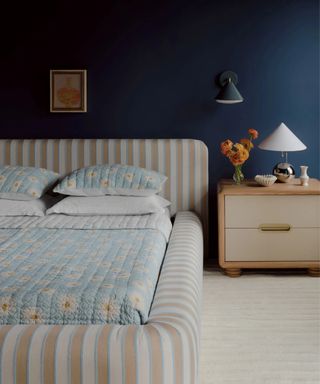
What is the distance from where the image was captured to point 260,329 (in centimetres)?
262

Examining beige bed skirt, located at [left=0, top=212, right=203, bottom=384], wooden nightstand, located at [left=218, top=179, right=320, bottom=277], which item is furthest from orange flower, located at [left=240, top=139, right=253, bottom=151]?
beige bed skirt, located at [left=0, top=212, right=203, bottom=384]

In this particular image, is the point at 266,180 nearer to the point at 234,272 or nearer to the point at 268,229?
the point at 268,229

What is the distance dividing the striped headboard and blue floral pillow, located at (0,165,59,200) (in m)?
0.25

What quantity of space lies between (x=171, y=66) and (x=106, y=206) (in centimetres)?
105

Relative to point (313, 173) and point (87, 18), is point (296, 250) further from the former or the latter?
point (87, 18)

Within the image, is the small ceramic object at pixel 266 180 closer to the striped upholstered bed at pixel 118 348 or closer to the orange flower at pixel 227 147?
the orange flower at pixel 227 147

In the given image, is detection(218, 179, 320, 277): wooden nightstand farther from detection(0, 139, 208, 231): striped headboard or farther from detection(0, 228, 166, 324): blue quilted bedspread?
detection(0, 228, 166, 324): blue quilted bedspread

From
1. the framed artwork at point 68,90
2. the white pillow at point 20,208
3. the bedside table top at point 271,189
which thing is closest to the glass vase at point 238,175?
the bedside table top at point 271,189

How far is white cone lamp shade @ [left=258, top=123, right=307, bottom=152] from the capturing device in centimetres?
345

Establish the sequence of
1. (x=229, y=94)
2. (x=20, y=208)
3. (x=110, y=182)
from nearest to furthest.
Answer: (x=20, y=208) → (x=110, y=182) → (x=229, y=94)

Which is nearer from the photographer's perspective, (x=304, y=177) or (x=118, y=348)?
(x=118, y=348)

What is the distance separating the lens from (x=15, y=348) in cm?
157

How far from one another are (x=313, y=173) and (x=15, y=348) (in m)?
2.66

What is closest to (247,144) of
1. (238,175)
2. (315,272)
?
(238,175)
